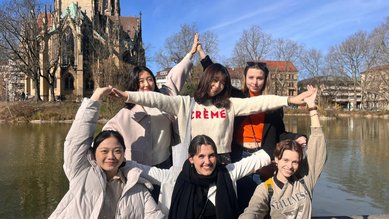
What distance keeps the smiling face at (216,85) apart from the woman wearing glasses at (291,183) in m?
0.77

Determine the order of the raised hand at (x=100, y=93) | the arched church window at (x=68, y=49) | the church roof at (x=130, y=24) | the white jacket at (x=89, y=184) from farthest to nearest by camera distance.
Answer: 1. the church roof at (x=130, y=24)
2. the arched church window at (x=68, y=49)
3. the raised hand at (x=100, y=93)
4. the white jacket at (x=89, y=184)

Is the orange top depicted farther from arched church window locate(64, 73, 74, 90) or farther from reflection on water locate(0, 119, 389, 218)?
arched church window locate(64, 73, 74, 90)

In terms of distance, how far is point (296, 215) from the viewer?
3.22m

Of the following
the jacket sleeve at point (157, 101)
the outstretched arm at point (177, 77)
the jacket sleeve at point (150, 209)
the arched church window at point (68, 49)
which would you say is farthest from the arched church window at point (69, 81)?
the jacket sleeve at point (150, 209)

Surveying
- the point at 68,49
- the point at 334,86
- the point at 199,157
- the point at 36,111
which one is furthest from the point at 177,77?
the point at 334,86

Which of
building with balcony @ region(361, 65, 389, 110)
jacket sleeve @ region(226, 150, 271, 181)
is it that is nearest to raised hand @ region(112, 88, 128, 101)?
jacket sleeve @ region(226, 150, 271, 181)

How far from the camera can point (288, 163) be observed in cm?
323

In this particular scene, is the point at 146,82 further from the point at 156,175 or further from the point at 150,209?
the point at 150,209

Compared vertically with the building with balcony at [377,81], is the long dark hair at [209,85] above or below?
below

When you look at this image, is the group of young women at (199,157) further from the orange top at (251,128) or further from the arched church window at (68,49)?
the arched church window at (68,49)

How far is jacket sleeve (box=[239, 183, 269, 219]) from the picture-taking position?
3.09m

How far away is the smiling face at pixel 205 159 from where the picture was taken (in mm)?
3180

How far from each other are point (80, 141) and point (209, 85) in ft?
4.16

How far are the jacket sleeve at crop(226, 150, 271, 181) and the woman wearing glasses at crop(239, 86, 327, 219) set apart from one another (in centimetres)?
16
